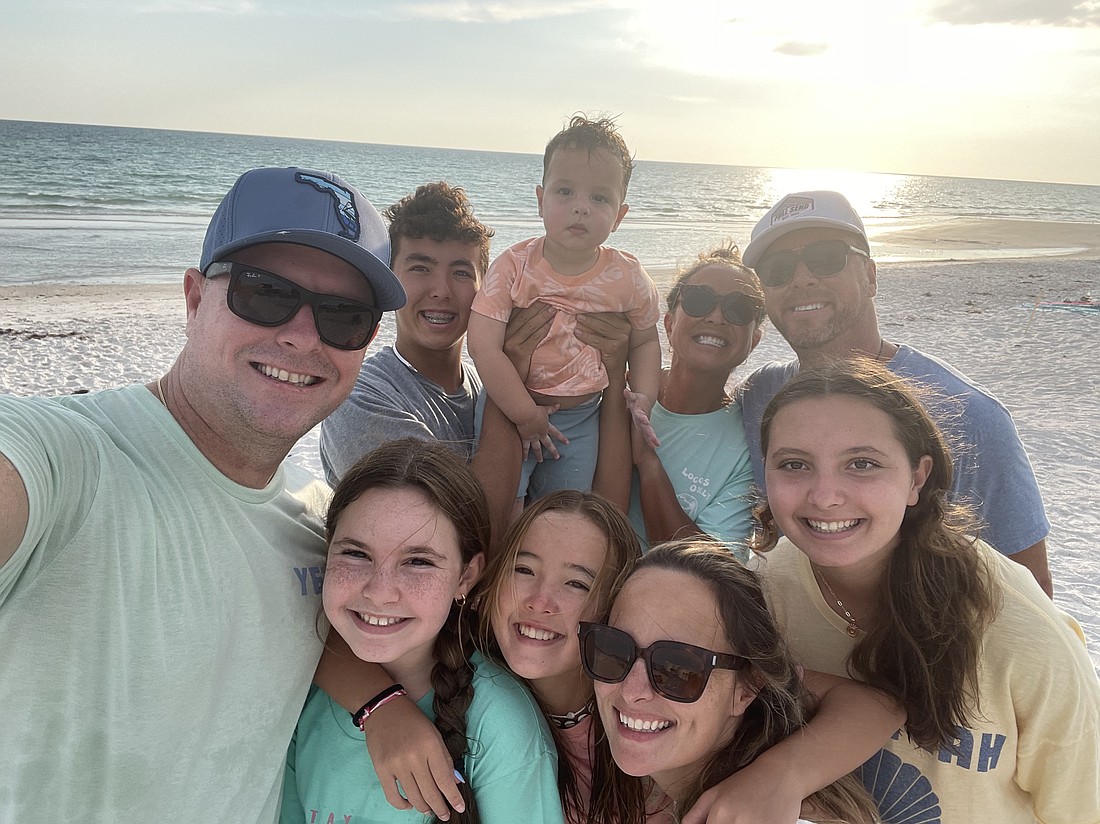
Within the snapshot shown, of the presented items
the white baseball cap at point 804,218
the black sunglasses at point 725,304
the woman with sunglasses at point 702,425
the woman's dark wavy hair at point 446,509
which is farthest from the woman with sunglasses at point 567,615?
the white baseball cap at point 804,218

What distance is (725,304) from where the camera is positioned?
3945 millimetres

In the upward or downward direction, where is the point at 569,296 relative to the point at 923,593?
upward

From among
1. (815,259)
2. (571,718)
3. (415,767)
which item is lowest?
(571,718)

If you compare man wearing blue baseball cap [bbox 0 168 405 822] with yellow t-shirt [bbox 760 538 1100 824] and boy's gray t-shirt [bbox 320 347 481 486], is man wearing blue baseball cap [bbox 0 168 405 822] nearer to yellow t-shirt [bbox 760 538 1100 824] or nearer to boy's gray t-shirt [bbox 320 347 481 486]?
boy's gray t-shirt [bbox 320 347 481 486]

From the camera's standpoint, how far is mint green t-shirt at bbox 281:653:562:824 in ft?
7.96

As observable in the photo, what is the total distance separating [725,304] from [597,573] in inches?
72.3

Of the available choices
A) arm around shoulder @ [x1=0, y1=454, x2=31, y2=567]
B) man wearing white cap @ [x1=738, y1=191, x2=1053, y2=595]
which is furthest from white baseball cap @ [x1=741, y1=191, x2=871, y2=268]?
arm around shoulder @ [x1=0, y1=454, x2=31, y2=567]

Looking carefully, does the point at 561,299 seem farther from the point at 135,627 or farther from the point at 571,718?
the point at 135,627

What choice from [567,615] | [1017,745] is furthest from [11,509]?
[1017,745]

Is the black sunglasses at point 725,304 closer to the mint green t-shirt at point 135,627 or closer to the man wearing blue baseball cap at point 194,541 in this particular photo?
the man wearing blue baseball cap at point 194,541

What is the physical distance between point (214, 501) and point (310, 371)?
481mm

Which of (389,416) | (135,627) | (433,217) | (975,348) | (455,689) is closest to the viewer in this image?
(135,627)

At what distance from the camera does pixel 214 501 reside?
212 cm

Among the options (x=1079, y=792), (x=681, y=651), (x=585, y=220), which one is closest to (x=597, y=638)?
(x=681, y=651)
